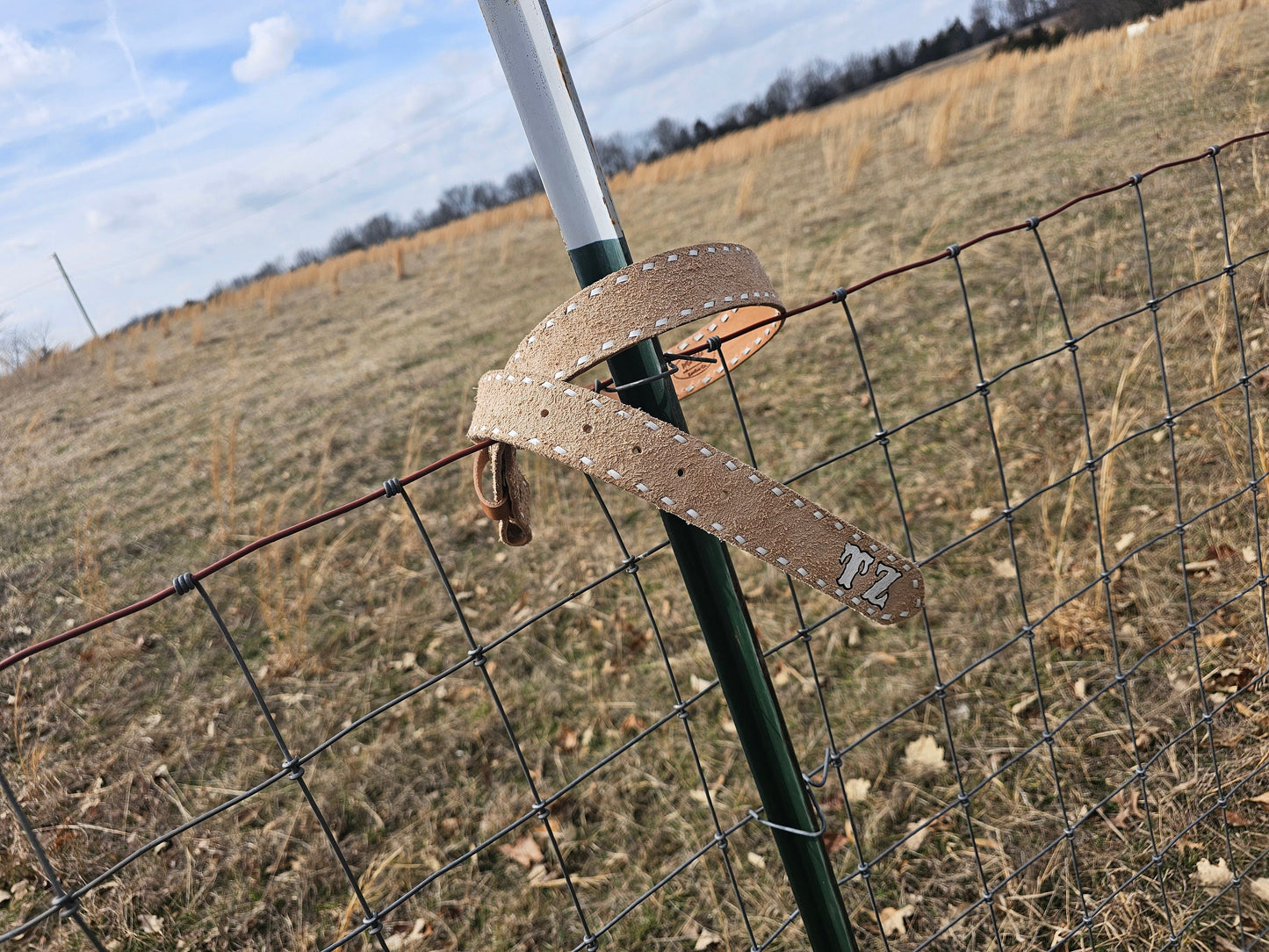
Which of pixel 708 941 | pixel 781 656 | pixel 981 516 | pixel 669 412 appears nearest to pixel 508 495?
pixel 669 412

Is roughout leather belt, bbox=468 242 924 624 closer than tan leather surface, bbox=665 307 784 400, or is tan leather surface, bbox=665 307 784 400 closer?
roughout leather belt, bbox=468 242 924 624

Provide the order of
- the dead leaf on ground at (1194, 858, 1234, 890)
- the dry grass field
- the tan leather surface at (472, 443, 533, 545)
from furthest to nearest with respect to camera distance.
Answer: the dry grass field → the dead leaf on ground at (1194, 858, 1234, 890) → the tan leather surface at (472, 443, 533, 545)

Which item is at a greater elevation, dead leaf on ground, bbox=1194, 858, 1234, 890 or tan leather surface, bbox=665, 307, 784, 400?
tan leather surface, bbox=665, 307, 784, 400

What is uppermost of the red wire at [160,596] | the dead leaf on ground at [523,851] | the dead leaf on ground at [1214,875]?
the red wire at [160,596]

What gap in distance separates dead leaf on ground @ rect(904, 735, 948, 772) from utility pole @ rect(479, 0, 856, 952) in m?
1.05

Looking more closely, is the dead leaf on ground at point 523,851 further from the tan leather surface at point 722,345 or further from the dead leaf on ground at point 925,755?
the tan leather surface at point 722,345

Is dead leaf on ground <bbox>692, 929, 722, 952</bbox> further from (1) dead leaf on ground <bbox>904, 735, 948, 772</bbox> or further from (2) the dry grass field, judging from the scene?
(1) dead leaf on ground <bbox>904, 735, 948, 772</bbox>

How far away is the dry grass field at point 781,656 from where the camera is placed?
1.77 metres

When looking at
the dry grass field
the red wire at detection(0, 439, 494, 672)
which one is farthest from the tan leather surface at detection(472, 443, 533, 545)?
the dry grass field

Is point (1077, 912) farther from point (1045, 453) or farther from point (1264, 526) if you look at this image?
point (1045, 453)

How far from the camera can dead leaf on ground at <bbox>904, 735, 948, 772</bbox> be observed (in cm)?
202

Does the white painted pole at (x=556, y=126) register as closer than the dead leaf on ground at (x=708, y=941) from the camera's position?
Yes

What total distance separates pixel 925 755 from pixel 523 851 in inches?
45.2

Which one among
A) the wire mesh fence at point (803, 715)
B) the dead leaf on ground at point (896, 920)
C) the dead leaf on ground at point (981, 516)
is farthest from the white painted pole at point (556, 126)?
the dead leaf on ground at point (981, 516)
